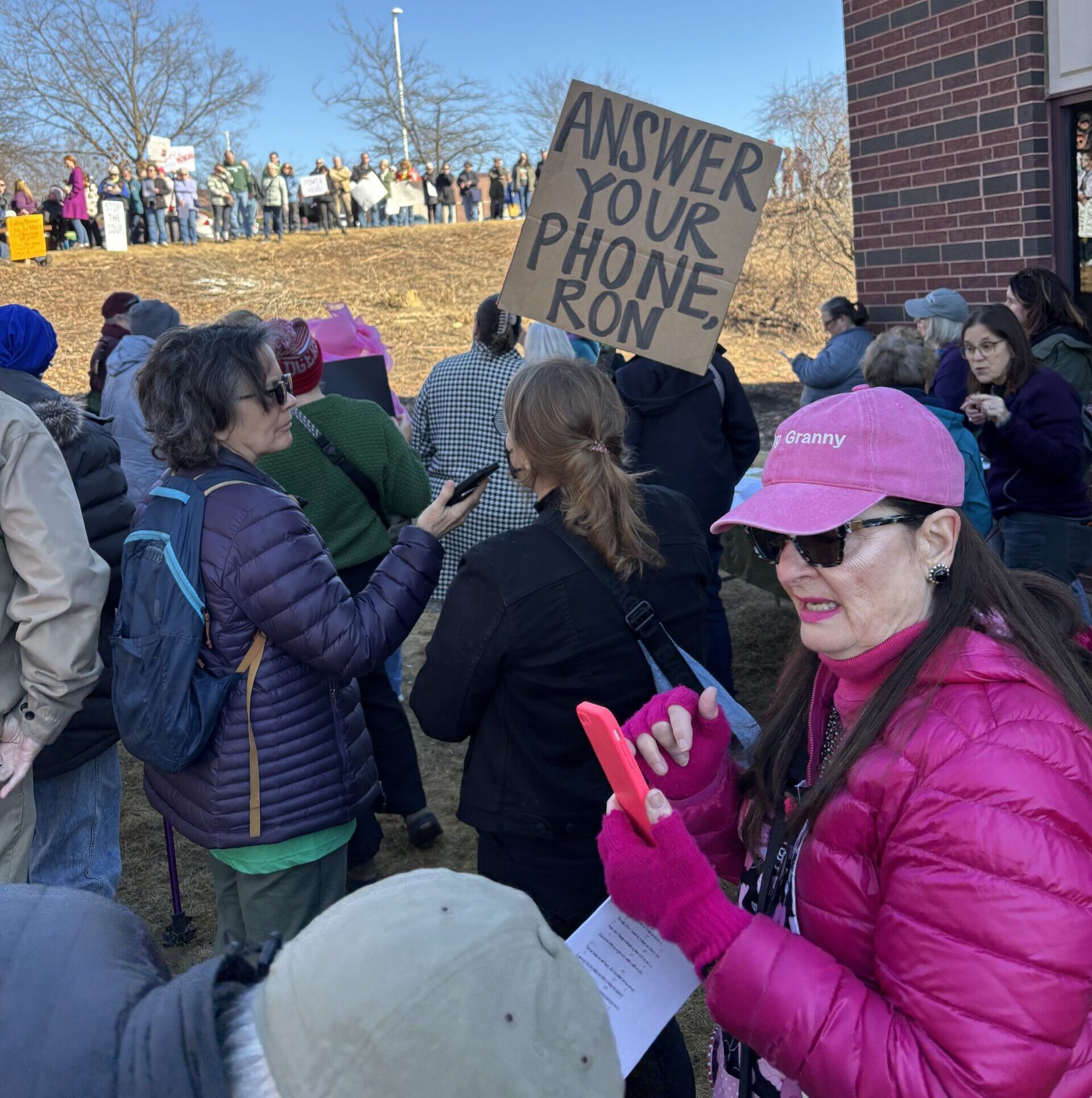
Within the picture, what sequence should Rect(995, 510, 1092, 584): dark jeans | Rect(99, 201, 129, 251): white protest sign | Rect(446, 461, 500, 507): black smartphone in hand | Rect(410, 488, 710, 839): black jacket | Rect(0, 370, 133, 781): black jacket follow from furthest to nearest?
Rect(99, 201, 129, 251): white protest sign
Rect(995, 510, 1092, 584): dark jeans
Rect(0, 370, 133, 781): black jacket
Rect(446, 461, 500, 507): black smartphone in hand
Rect(410, 488, 710, 839): black jacket

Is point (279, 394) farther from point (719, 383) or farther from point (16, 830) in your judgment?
point (719, 383)

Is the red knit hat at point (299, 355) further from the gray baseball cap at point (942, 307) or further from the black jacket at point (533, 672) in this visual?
the gray baseball cap at point (942, 307)

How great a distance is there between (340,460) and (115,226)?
2567 centimetres

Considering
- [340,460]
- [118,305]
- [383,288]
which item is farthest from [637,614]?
[383,288]

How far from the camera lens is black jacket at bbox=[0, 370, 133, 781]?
2961mm

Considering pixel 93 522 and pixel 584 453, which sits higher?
pixel 584 453

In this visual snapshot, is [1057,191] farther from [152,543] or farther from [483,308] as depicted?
[152,543]

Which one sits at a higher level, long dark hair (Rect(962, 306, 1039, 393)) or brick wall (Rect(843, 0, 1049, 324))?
brick wall (Rect(843, 0, 1049, 324))

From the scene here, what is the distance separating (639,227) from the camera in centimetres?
357

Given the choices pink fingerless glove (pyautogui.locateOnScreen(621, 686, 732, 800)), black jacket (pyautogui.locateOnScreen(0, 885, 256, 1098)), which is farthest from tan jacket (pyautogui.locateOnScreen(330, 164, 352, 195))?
black jacket (pyautogui.locateOnScreen(0, 885, 256, 1098))

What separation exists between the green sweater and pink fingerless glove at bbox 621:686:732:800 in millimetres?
2192

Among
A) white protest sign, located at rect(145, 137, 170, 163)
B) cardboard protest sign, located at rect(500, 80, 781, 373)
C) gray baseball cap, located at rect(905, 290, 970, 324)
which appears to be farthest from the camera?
white protest sign, located at rect(145, 137, 170, 163)

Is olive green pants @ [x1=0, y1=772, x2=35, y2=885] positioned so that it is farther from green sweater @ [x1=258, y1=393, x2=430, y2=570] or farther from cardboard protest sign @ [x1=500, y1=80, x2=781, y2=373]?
cardboard protest sign @ [x1=500, y1=80, x2=781, y2=373]

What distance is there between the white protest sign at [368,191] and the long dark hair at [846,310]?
26254 millimetres
